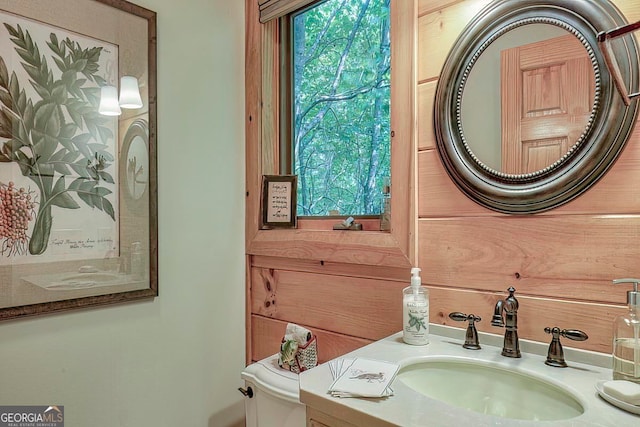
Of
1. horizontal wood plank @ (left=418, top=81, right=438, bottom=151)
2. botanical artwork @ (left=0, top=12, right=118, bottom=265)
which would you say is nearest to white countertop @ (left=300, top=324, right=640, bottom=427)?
horizontal wood plank @ (left=418, top=81, right=438, bottom=151)

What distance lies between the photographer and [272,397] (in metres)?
1.29

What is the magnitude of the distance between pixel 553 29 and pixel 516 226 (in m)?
0.51

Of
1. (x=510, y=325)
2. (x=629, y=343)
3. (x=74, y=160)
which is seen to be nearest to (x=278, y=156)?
(x=74, y=160)

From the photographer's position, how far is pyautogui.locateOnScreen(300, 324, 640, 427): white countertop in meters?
0.67

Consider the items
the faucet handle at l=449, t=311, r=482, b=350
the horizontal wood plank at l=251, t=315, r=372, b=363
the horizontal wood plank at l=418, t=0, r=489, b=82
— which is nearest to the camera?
the faucet handle at l=449, t=311, r=482, b=350

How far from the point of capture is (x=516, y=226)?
41.2 inches

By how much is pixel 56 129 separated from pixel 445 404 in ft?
4.20

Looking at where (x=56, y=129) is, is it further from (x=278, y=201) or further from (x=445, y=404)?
(x=445, y=404)

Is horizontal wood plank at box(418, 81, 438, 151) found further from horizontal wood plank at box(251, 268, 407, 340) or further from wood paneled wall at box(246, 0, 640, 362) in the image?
horizontal wood plank at box(251, 268, 407, 340)

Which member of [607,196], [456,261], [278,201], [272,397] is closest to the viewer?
[607,196]

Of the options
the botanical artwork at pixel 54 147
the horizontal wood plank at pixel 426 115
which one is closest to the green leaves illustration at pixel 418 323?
the horizontal wood plank at pixel 426 115

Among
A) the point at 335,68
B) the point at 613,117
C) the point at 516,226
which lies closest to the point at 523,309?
the point at 516,226

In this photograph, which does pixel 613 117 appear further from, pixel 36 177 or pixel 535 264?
pixel 36 177

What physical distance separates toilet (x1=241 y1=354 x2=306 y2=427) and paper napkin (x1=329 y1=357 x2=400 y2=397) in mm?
352
